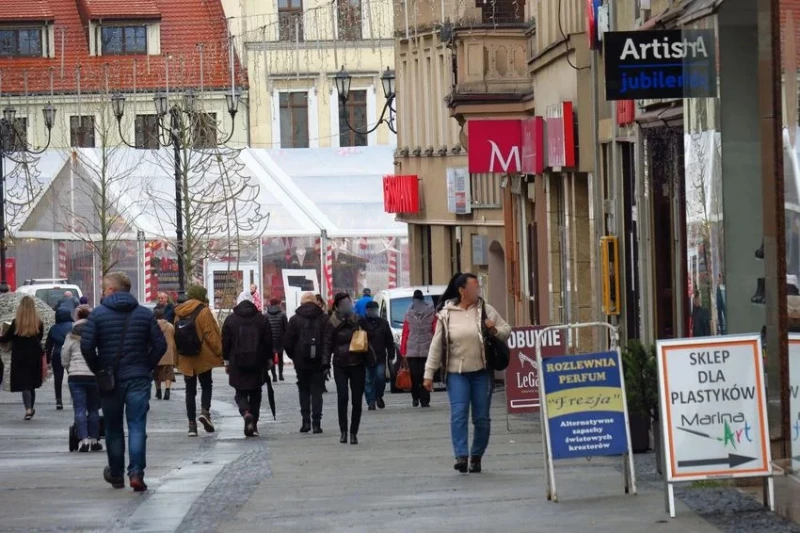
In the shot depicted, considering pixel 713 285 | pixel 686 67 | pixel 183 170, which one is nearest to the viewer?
pixel 713 285

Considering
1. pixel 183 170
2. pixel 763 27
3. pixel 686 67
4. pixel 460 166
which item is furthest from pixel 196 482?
pixel 183 170

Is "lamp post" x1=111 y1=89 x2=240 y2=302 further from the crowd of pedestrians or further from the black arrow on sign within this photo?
the black arrow on sign

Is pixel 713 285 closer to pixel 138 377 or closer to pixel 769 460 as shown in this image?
pixel 769 460

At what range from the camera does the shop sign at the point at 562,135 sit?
75.9ft

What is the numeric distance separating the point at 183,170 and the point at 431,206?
8237mm

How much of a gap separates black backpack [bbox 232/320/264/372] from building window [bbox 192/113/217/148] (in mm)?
29776

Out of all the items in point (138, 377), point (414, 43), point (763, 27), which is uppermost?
point (414, 43)

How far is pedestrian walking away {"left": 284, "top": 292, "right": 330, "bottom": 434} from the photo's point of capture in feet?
66.4

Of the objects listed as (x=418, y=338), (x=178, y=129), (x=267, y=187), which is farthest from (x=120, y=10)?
(x=418, y=338)

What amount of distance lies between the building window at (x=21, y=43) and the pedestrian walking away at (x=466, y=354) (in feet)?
163

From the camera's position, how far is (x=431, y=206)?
42.6 meters

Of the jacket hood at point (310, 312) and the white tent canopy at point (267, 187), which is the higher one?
the white tent canopy at point (267, 187)

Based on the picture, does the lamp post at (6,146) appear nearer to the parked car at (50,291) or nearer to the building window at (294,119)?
the parked car at (50,291)

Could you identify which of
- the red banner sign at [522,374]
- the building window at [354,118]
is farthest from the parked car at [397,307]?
the building window at [354,118]
